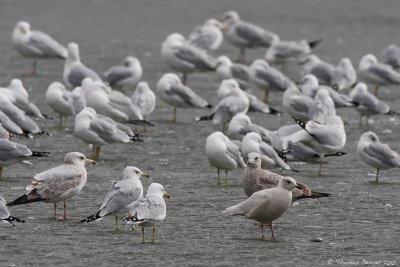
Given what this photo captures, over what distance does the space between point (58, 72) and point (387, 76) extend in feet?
21.8

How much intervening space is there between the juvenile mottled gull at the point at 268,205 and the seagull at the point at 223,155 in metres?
2.70

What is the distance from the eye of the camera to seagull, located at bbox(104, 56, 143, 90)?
19.9 metres

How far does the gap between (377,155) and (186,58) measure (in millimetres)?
8062

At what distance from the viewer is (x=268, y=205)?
10562mm

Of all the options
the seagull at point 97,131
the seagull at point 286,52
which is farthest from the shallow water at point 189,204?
the seagull at point 286,52

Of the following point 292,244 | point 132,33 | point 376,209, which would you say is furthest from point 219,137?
point 132,33

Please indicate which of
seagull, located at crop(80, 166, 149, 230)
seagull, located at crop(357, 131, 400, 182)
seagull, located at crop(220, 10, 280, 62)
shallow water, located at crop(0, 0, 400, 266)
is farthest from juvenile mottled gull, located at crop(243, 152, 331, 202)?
seagull, located at crop(220, 10, 280, 62)

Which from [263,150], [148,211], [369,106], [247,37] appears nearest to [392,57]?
[247,37]

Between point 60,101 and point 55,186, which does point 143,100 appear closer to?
point 60,101

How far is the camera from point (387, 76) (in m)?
20.5

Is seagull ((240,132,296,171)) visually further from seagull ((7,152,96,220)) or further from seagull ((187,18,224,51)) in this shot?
seagull ((187,18,224,51))

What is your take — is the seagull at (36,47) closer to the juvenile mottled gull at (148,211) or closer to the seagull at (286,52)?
the seagull at (286,52)

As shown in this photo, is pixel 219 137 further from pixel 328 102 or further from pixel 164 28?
pixel 164 28

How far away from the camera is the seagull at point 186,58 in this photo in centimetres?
2116
